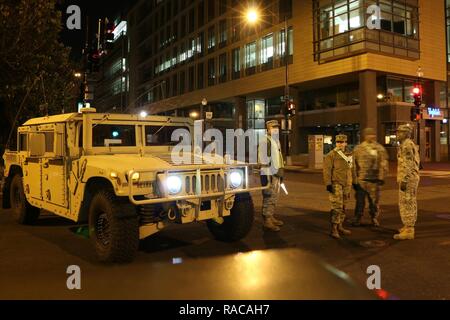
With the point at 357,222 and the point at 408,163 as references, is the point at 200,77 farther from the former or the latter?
the point at 408,163

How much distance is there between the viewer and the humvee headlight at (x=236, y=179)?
6875 mm

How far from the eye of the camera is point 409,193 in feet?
25.5

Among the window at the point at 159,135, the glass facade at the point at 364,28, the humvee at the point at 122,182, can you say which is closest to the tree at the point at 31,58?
the humvee at the point at 122,182

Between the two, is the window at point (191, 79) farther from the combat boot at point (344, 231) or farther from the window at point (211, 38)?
the combat boot at point (344, 231)

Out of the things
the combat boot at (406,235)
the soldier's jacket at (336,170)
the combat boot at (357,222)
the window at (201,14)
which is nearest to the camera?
the combat boot at (406,235)

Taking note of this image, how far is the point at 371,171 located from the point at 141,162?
4.65 m

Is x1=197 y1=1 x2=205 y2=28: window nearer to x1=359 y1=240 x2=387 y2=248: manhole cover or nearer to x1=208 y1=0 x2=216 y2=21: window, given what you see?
x1=208 y1=0 x2=216 y2=21: window

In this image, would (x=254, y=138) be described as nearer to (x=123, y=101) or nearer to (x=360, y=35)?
(x=360, y=35)

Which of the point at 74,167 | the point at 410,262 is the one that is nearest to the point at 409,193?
the point at 410,262

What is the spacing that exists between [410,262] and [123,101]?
7692 centimetres

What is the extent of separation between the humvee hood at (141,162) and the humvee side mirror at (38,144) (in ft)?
4.99

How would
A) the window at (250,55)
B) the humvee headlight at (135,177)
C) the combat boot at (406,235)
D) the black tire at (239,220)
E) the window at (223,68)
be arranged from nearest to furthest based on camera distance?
the humvee headlight at (135,177) < the black tire at (239,220) < the combat boot at (406,235) < the window at (250,55) < the window at (223,68)

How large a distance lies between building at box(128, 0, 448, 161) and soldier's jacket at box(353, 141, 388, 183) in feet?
56.4

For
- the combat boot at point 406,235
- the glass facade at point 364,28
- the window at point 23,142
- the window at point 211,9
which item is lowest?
the combat boot at point 406,235
